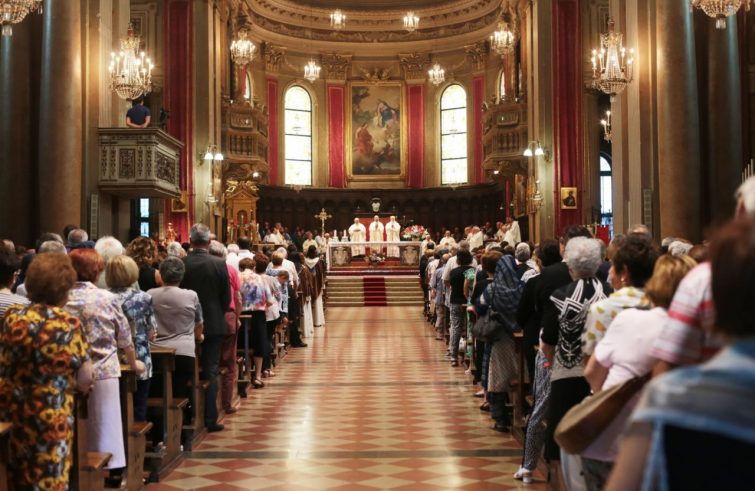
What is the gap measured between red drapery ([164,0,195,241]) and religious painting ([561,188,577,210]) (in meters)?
10.5

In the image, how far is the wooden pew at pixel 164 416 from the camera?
22.4ft

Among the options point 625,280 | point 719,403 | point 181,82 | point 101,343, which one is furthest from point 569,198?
point 719,403

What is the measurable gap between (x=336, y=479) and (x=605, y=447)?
352 centimetres

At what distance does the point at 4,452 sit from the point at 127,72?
12.1 meters

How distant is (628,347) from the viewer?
3504 mm

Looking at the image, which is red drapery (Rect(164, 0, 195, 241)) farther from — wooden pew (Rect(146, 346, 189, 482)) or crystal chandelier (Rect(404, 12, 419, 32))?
wooden pew (Rect(146, 346, 189, 482))

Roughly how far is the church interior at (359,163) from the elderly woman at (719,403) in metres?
1.59

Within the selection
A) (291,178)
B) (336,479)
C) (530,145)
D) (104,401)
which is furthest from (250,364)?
(291,178)

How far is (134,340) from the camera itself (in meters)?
6.11

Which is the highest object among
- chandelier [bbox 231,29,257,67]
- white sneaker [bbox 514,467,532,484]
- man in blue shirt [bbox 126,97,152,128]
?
chandelier [bbox 231,29,257,67]

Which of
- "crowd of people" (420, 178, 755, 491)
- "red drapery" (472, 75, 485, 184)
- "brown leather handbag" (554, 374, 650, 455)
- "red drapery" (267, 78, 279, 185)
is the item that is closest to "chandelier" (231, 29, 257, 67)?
"red drapery" (267, 78, 279, 185)

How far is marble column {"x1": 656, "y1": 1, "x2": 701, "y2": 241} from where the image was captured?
1265 centimetres

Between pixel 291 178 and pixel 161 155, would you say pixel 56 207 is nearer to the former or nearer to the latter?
pixel 161 155

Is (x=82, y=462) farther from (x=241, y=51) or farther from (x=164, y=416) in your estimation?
(x=241, y=51)
